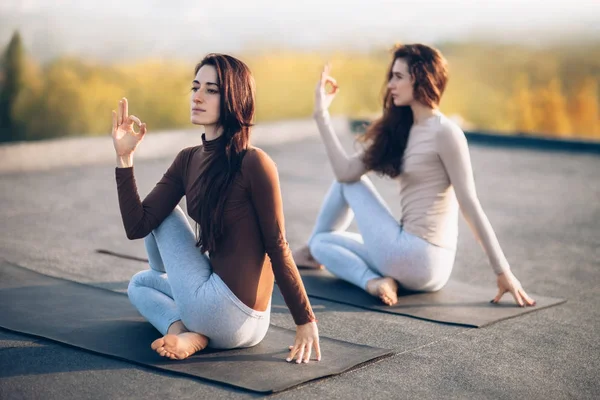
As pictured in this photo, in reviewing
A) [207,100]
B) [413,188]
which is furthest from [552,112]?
[207,100]

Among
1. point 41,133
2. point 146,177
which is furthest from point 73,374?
point 41,133

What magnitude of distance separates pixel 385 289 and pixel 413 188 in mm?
533

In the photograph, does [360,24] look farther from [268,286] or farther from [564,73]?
[268,286]

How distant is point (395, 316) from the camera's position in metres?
4.15

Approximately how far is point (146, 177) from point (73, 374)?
494cm

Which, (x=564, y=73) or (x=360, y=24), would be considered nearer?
(x=564, y=73)

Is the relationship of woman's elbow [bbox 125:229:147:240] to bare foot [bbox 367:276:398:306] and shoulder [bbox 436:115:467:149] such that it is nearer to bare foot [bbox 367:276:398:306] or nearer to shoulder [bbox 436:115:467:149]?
bare foot [bbox 367:276:398:306]

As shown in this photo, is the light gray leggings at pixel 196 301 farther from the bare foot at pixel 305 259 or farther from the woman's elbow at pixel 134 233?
the bare foot at pixel 305 259

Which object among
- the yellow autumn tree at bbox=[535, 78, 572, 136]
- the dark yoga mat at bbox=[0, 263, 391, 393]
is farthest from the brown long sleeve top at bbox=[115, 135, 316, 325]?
the yellow autumn tree at bbox=[535, 78, 572, 136]

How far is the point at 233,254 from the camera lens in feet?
10.9

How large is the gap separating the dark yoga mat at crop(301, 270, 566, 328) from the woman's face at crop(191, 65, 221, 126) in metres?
1.41

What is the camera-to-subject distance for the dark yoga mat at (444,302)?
163 inches

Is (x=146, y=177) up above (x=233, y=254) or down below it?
below

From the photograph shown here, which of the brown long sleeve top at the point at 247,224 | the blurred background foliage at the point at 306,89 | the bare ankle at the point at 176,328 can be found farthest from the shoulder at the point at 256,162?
the blurred background foliage at the point at 306,89
